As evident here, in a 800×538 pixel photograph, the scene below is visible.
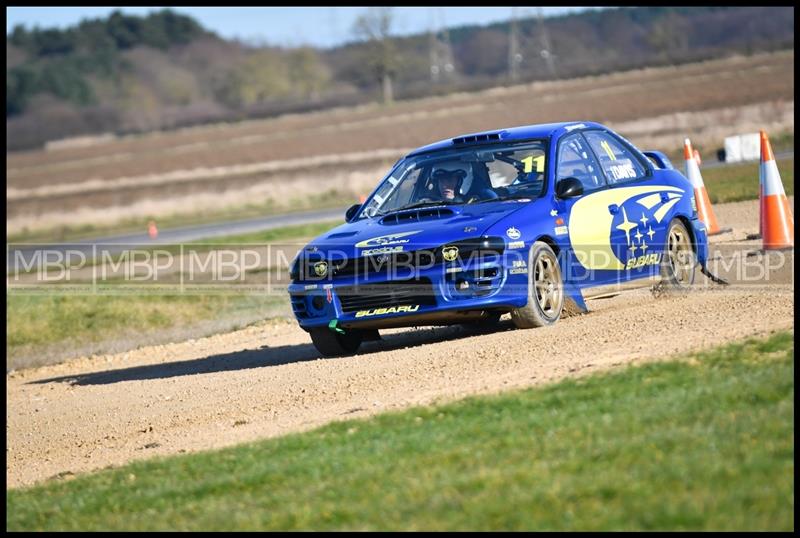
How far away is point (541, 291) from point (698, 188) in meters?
6.49

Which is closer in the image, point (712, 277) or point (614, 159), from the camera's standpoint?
point (614, 159)

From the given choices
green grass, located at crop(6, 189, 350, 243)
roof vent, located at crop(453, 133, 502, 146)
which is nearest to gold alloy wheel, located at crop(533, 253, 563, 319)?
roof vent, located at crop(453, 133, 502, 146)

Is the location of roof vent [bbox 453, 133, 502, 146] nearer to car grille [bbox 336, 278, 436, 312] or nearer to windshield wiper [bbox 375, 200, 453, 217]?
windshield wiper [bbox 375, 200, 453, 217]

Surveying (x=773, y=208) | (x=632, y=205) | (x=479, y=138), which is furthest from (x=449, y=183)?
(x=773, y=208)

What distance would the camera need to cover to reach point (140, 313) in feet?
60.2

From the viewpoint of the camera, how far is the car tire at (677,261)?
38.8ft

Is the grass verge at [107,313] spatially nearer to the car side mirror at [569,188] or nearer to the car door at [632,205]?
the car door at [632,205]

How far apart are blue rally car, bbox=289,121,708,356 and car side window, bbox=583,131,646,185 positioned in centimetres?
1

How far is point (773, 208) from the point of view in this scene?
A: 535 inches

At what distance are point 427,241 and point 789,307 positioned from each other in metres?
2.60

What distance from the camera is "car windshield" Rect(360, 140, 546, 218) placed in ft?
35.9

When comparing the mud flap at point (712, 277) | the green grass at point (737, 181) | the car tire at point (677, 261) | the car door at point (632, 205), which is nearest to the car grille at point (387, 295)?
the car door at point (632, 205)

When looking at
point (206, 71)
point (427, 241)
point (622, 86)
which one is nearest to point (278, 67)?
point (206, 71)

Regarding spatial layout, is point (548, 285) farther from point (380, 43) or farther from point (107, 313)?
point (380, 43)
